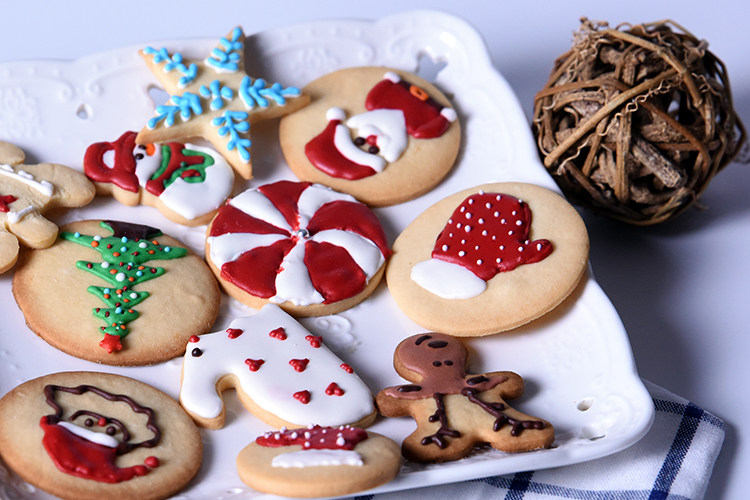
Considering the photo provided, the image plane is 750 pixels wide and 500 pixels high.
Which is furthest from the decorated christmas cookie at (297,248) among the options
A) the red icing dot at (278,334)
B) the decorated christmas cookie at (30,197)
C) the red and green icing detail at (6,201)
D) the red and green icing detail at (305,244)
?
the red and green icing detail at (6,201)

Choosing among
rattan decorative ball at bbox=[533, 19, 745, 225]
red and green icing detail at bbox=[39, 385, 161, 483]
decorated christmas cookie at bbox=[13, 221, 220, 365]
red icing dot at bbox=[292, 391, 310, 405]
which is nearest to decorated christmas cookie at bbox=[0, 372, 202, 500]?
red and green icing detail at bbox=[39, 385, 161, 483]

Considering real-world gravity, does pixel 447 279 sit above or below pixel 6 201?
below

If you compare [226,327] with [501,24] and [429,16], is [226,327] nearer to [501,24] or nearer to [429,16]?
[429,16]

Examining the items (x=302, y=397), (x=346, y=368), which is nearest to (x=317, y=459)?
(x=302, y=397)

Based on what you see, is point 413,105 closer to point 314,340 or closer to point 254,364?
point 314,340

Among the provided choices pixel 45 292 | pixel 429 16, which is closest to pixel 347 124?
pixel 429 16
